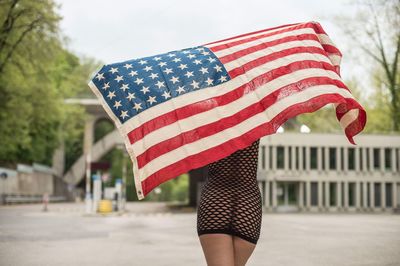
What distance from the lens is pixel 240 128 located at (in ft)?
8.11

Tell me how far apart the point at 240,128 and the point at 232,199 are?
0.33 metres

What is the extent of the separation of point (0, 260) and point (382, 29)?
115 feet

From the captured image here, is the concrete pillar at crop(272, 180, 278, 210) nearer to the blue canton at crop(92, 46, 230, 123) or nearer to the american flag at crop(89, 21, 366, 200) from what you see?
the american flag at crop(89, 21, 366, 200)

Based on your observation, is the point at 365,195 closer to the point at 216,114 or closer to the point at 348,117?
the point at 348,117

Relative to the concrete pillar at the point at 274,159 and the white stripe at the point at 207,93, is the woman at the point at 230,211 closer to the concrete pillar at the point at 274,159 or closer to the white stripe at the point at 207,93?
the white stripe at the point at 207,93

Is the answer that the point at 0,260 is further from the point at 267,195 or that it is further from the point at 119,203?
the point at 267,195

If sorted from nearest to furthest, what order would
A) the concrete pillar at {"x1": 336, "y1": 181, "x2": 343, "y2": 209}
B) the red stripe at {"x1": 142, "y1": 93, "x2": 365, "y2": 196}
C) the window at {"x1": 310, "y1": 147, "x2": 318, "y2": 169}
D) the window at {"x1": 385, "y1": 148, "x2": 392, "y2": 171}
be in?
the red stripe at {"x1": 142, "y1": 93, "x2": 365, "y2": 196} → the concrete pillar at {"x1": 336, "y1": 181, "x2": 343, "y2": 209} → the window at {"x1": 310, "y1": 147, "x2": 318, "y2": 169} → the window at {"x1": 385, "y1": 148, "x2": 392, "y2": 171}

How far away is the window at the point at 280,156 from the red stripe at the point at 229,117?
40.4 metres

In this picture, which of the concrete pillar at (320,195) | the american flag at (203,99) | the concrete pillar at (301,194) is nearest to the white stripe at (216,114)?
the american flag at (203,99)

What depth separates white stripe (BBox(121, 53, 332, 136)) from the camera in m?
2.41

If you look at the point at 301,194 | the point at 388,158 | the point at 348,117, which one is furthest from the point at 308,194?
the point at 348,117

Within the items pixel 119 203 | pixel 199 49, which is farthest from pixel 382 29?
pixel 199 49

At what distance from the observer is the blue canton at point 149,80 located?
2.43 meters

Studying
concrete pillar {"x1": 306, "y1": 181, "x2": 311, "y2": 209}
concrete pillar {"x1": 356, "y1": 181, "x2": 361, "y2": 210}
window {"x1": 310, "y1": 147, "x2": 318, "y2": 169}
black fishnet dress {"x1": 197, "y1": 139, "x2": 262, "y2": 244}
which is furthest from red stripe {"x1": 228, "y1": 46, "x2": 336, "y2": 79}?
concrete pillar {"x1": 356, "y1": 181, "x2": 361, "y2": 210}
